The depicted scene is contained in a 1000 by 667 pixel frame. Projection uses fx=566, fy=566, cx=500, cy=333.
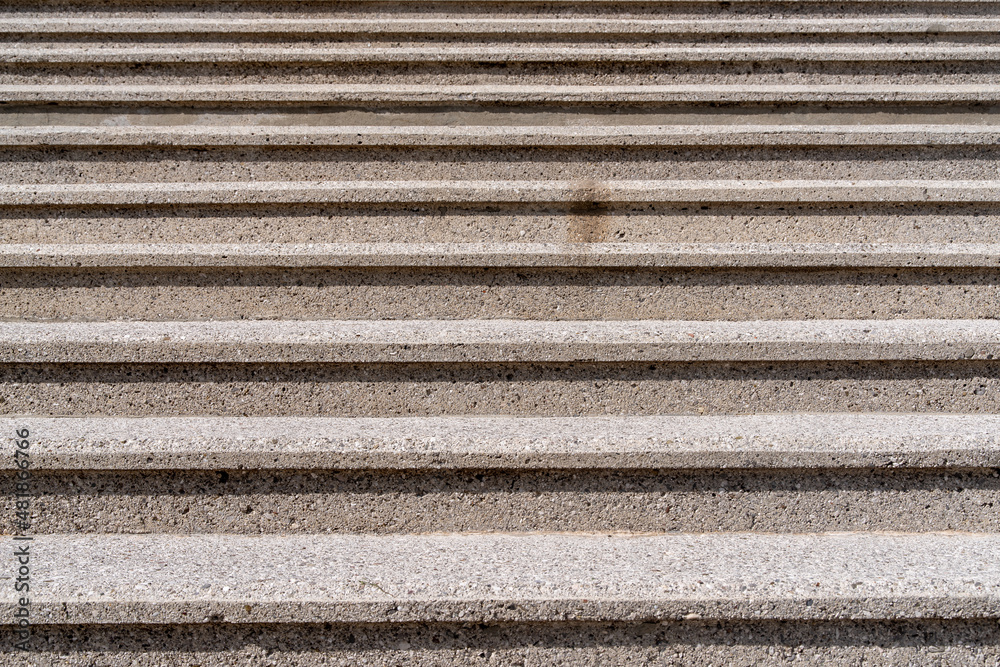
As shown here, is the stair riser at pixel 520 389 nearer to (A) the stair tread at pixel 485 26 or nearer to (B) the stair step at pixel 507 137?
(B) the stair step at pixel 507 137

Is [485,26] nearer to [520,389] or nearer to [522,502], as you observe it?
[520,389]

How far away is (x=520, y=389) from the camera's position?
1.39 metres

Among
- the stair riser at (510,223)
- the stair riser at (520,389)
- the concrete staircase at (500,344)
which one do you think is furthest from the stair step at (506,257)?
the stair riser at (520,389)

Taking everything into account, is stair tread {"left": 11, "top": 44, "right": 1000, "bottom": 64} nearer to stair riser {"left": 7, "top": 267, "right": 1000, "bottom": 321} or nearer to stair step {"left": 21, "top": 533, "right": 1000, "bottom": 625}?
stair riser {"left": 7, "top": 267, "right": 1000, "bottom": 321}

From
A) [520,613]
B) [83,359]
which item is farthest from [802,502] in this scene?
[83,359]

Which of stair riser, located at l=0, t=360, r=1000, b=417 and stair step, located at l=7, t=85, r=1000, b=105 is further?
stair step, located at l=7, t=85, r=1000, b=105

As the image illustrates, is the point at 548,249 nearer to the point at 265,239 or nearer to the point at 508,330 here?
the point at 508,330

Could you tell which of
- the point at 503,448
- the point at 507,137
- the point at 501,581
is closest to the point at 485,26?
the point at 507,137

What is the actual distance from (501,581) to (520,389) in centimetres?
45

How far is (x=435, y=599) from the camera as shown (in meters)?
1.08

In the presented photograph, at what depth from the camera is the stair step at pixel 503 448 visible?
1229 mm

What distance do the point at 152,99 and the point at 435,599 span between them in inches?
71.3

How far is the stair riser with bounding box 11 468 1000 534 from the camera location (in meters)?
1.26

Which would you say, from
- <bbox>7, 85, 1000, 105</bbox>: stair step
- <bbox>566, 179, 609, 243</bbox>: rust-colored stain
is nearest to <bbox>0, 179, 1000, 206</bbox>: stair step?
<bbox>566, 179, 609, 243</bbox>: rust-colored stain
